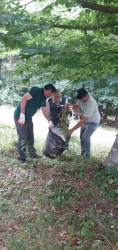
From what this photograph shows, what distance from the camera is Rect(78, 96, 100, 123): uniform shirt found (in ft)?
16.5

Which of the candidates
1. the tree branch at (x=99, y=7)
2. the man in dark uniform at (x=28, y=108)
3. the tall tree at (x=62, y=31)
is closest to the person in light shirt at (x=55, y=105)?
the man in dark uniform at (x=28, y=108)

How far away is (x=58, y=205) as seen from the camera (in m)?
3.54

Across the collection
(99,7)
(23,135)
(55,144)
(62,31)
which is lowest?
(55,144)

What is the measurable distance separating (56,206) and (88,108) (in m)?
2.35

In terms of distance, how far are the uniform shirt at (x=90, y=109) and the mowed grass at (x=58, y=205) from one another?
3.31 ft

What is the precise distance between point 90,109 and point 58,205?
231 cm

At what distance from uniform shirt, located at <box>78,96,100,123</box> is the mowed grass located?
39.7 inches

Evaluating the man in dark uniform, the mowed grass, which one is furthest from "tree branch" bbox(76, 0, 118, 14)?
the mowed grass

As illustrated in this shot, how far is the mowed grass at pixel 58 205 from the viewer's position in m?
2.87

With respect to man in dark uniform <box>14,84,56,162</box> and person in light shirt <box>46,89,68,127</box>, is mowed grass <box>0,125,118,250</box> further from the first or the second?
person in light shirt <box>46,89,68,127</box>

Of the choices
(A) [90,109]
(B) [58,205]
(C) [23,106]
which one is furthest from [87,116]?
(B) [58,205]

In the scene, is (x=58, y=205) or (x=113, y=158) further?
(x=113, y=158)

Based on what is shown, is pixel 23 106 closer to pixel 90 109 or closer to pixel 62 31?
pixel 90 109

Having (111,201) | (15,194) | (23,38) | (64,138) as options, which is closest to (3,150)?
(64,138)
